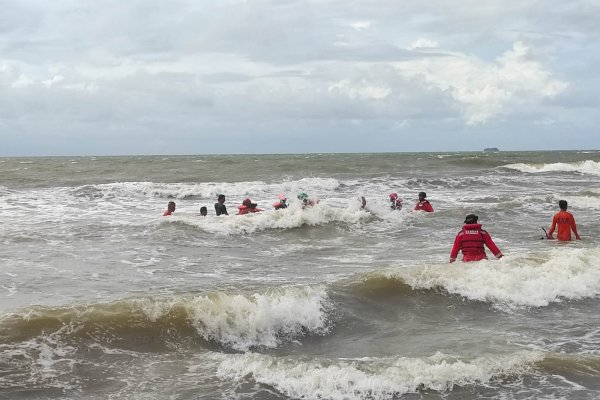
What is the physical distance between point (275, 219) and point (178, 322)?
1065 centimetres

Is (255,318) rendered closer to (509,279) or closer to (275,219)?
(509,279)

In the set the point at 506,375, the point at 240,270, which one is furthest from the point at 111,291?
the point at 506,375

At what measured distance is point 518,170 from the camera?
50688mm

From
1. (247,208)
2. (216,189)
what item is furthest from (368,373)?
(216,189)

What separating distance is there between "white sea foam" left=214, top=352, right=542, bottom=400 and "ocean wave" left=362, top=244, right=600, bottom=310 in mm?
3113

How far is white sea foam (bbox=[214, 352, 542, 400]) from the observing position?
21.0 feet

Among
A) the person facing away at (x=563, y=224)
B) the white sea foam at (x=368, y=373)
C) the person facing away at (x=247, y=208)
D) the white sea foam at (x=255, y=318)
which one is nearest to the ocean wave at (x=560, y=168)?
the person facing away at (x=247, y=208)

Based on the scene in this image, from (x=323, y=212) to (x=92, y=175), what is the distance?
30.9 metres

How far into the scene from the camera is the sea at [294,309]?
6656 mm

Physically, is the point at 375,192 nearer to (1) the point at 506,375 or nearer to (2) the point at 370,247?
(2) the point at 370,247

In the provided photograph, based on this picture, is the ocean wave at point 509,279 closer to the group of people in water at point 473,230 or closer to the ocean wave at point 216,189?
the group of people in water at point 473,230

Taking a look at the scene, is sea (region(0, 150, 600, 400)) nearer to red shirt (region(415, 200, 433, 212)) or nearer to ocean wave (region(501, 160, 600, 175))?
red shirt (region(415, 200, 433, 212))

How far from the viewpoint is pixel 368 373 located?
6.70 m

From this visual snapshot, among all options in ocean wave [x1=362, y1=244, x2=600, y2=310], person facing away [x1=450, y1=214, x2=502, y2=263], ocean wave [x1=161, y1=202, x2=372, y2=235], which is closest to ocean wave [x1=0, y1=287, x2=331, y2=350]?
ocean wave [x1=362, y1=244, x2=600, y2=310]
